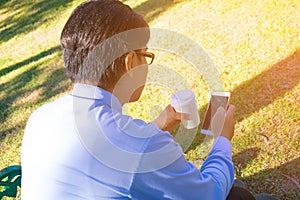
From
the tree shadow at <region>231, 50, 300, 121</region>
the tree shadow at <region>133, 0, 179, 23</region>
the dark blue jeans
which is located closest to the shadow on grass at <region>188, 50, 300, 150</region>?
the tree shadow at <region>231, 50, 300, 121</region>

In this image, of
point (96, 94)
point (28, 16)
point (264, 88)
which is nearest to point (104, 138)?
point (96, 94)

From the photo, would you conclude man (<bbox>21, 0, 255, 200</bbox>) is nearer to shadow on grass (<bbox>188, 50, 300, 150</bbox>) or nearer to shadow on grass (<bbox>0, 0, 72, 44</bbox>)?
shadow on grass (<bbox>188, 50, 300, 150</bbox>)

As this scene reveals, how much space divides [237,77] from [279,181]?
4.68 ft

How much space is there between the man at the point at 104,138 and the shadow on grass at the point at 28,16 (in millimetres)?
6246

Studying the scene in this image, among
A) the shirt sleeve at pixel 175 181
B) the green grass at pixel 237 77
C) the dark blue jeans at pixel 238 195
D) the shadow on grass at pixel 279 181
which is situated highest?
the shirt sleeve at pixel 175 181

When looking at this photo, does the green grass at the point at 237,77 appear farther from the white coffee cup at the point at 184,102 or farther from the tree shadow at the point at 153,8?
the white coffee cup at the point at 184,102

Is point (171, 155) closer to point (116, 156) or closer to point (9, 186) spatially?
point (116, 156)

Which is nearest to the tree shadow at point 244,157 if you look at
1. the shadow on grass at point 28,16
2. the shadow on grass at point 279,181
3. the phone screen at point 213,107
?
the shadow on grass at point 279,181

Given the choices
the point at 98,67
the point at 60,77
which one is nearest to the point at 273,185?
the point at 98,67

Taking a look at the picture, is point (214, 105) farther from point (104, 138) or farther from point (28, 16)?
point (28, 16)

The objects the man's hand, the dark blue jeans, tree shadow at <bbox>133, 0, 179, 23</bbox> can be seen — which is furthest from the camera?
tree shadow at <bbox>133, 0, 179, 23</bbox>

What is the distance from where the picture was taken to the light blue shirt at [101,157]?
4.14 ft

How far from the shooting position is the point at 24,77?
17.8 ft

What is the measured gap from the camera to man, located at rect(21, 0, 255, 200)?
1267 mm
